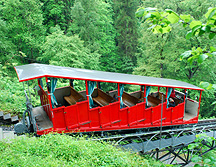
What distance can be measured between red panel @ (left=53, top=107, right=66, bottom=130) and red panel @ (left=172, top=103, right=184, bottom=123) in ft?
21.0

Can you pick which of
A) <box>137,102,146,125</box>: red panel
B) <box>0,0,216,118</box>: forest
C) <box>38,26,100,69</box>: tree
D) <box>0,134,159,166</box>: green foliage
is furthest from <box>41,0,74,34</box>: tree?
<box>0,134,159,166</box>: green foliage

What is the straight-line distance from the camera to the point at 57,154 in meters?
5.64

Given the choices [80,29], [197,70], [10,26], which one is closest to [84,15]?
[80,29]

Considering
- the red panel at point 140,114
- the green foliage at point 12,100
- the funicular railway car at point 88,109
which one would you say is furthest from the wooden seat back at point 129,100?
the green foliage at point 12,100

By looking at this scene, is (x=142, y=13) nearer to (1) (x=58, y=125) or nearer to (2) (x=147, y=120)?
(1) (x=58, y=125)

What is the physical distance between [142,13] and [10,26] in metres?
22.8

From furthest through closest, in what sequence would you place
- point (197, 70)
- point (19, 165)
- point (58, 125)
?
1. point (197, 70)
2. point (58, 125)
3. point (19, 165)

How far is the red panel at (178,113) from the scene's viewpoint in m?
10.4

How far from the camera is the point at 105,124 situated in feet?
27.5

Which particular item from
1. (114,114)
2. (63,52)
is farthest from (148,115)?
(63,52)

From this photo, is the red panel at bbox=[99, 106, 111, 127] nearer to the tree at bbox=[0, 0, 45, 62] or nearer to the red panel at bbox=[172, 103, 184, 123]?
the red panel at bbox=[172, 103, 184, 123]

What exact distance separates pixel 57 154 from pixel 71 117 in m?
Result: 2.12

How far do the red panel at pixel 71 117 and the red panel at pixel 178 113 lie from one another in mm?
5843

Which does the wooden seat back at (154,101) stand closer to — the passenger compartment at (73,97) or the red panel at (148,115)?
the red panel at (148,115)
